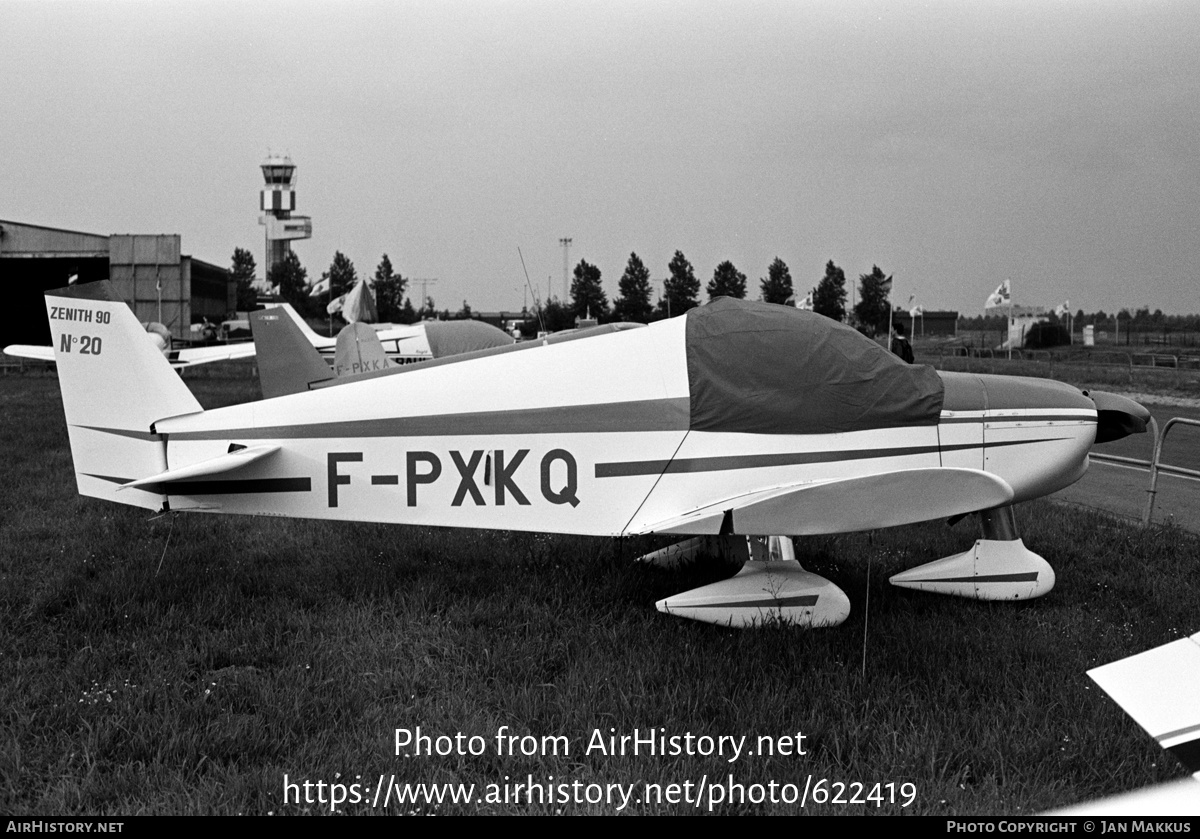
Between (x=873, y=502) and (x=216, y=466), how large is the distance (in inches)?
140

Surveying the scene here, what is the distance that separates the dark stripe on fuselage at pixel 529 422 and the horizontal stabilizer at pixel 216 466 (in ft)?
Result: 0.55

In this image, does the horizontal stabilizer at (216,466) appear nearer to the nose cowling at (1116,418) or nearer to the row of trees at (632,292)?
the nose cowling at (1116,418)

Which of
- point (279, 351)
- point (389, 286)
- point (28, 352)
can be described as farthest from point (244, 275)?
point (279, 351)

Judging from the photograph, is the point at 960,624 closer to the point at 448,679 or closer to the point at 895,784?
the point at 895,784

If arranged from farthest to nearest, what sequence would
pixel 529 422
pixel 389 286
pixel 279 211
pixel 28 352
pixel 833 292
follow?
Answer: pixel 279 211
pixel 389 286
pixel 833 292
pixel 28 352
pixel 529 422

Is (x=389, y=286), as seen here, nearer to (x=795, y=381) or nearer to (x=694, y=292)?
(x=694, y=292)

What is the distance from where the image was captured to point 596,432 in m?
4.96

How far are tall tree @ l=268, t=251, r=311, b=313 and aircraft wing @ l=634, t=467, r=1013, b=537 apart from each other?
85.2 m

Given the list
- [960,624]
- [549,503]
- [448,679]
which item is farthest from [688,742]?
[960,624]

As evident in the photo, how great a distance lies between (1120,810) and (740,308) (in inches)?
145

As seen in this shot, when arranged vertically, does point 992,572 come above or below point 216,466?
below

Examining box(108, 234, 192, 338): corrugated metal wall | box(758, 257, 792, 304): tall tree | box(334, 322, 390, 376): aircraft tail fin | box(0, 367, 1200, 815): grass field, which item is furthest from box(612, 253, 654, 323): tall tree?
box(0, 367, 1200, 815): grass field

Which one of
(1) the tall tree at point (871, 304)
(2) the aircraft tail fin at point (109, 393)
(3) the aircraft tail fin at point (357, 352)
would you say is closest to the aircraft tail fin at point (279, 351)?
(3) the aircraft tail fin at point (357, 352)

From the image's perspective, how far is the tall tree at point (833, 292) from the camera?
45.5m
